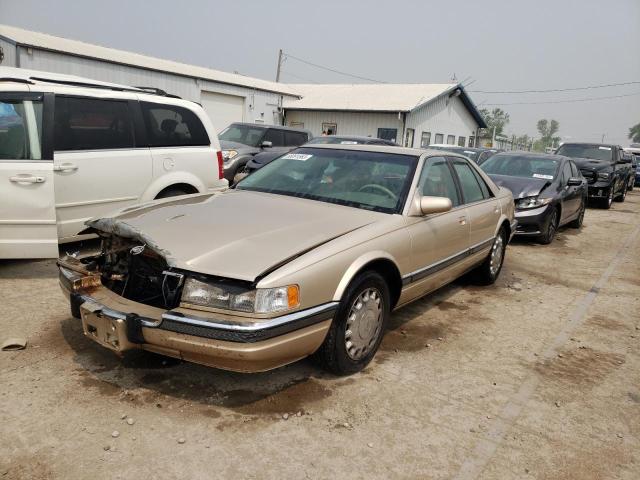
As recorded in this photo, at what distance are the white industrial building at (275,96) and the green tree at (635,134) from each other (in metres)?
124

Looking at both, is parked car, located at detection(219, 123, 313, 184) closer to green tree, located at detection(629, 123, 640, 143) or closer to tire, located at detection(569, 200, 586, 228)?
tire, located at detection(569, 200, 586, 228)

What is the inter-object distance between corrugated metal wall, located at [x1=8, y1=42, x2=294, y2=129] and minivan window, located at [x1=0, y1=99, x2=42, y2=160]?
11952 millimetres

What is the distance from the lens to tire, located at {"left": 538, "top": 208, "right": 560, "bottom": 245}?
8477 millimetres

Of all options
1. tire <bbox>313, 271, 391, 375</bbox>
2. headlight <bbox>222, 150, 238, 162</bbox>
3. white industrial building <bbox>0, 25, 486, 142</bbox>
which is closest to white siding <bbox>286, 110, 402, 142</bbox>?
white industrial building <bbox>0, 25, 486, 142</bbox>

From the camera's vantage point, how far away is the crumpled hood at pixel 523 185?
27.3 ft

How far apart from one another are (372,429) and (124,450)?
1312 mm

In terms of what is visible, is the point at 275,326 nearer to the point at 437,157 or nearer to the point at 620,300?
the point at 437,157

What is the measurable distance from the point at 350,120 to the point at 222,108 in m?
7.43

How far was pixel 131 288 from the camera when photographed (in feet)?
10.8

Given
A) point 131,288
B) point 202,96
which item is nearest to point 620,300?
point 131,288

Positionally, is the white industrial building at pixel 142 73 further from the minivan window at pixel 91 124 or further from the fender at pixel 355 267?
the fender at pixel 355 267

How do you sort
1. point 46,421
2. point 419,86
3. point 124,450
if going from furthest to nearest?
point 419,86 < point 46,421 < point 124,450

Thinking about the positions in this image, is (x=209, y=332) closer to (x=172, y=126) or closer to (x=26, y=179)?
(x=26, y=179)

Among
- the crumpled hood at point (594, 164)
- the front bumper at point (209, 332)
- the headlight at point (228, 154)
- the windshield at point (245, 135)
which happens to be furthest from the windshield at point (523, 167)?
the front bumper at point (209, 332)
